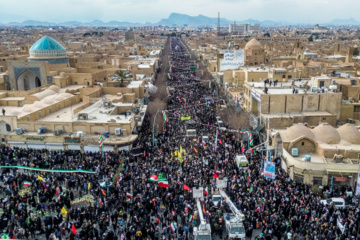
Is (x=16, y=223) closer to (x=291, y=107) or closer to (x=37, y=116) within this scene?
(x=37, y=116)

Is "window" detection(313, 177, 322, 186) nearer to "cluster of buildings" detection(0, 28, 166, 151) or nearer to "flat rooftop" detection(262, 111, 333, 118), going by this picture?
"flat rooftop" detection(262, 111, 333, 118)

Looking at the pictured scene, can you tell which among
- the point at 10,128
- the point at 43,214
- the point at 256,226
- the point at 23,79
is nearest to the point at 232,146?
the point at 256,226

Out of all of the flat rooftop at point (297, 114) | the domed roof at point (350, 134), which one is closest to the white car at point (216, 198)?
the domed roof at point (350, 134)

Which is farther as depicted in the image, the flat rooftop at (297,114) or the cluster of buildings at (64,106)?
the flat rooftop at (297,114)

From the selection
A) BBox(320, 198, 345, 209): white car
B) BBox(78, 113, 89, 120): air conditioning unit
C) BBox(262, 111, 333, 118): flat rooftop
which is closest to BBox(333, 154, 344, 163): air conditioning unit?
BBox(320, 198, 345, 209): white car

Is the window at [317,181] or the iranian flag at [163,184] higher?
the iranian flag at [163,184]

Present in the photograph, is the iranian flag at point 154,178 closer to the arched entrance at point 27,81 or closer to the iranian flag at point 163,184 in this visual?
the iranian flag at point 163,184

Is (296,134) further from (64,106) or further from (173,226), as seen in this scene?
(64,106)

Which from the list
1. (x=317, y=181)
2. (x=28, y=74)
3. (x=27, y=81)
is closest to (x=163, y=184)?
(x=317, y=181)
